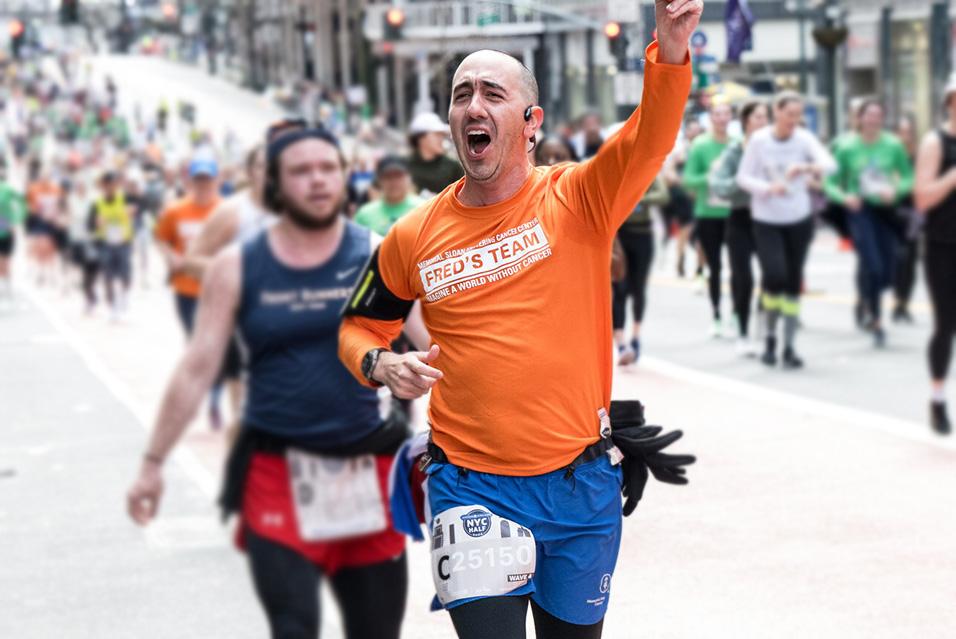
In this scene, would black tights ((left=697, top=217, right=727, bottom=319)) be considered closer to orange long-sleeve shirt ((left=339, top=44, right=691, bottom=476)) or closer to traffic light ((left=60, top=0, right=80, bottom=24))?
orange long-sleeve shirt ((left=339, top=44, right=691, bottom=476))

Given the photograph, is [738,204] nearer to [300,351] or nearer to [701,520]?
[701,520]

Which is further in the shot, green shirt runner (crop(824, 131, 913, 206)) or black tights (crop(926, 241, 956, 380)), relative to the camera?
green shirt runner (crop(824, 131, 913, 206))

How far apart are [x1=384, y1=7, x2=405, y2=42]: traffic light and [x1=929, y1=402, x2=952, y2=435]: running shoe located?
13378mm

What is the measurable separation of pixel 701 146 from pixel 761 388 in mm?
1861

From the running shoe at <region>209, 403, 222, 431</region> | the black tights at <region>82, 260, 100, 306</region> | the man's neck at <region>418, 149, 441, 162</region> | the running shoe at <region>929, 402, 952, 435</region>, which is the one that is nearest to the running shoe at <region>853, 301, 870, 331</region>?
the running shoe at <region>929, 402, 952, 435</region>

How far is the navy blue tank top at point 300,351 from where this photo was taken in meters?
4.99

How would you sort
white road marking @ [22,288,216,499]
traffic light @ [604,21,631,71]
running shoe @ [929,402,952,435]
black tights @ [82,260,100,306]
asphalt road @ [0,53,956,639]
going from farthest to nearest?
black tights @ [82,260,100,306] → white road marking @ [22,288,216,499] → running shoe @ [929,402,952,435] → traffic light @ [604,21,631,71] → asphalt road @ [0,53,956,639]

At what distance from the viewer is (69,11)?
1481 inches

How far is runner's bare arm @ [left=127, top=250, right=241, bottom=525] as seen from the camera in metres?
4.97

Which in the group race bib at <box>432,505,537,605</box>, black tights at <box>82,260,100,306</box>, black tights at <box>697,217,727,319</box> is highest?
race bib at <box>432,505,537,605</box>

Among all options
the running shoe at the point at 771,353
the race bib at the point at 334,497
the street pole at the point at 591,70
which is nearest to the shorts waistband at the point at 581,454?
the race bib at the point at 334,497

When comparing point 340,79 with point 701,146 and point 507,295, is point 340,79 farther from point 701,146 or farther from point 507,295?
point 507,295

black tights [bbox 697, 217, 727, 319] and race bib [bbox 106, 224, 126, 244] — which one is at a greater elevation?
black tights [bbox 697, 217, 727, 319]

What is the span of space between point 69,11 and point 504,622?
3526 cm
